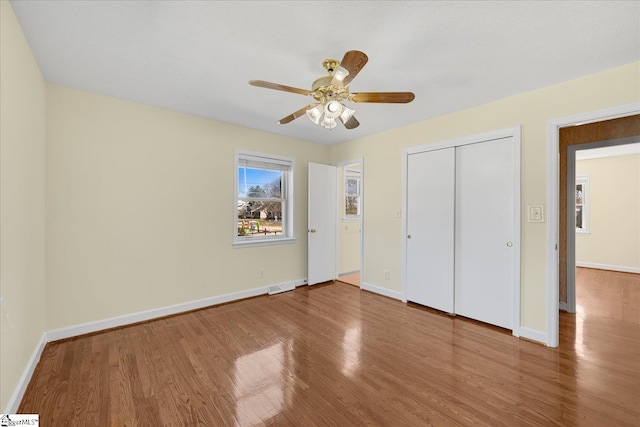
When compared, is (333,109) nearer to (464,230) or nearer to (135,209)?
(464,230)

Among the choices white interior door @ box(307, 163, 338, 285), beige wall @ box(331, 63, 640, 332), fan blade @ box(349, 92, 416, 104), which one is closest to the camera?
fan blade @ box(349, 92, 416, 104)

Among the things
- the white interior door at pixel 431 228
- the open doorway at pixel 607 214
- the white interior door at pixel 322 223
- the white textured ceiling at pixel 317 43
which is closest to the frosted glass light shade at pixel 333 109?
the white textured ceiling at pixel 317 43

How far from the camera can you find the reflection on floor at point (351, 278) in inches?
192

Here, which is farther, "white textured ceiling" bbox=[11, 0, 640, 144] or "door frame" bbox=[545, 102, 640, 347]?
"door frame" bbox=[545, 102, 640, 347]

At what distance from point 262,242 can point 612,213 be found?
7.21m

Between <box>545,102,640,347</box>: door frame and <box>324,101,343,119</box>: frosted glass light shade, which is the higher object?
<box>324,101,343,119</box>: frosted glass light shade

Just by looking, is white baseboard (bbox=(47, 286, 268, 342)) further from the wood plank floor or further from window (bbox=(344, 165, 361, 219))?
window (bbox=(344, 165, 361, 219))

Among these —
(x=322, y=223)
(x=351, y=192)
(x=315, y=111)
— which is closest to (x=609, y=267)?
(x=351, y=192)

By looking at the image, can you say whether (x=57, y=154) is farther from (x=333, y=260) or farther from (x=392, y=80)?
(x=333, y=260)

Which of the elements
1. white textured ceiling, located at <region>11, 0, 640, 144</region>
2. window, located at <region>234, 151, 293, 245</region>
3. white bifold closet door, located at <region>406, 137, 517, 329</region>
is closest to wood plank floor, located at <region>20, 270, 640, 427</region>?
white bifold closet door, located at <region>406, 137, 517, 329</region>

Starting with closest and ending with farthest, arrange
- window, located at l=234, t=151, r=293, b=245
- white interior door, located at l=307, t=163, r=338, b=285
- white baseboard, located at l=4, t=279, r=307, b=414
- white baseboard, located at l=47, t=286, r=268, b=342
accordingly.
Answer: white baseboard, located at l=4, t=279, r=307, b=414
white baseboard, located at l=47, t=286, r=268, b=342
window, located at l=234, t=151, r=293, b=245
white interior door, located at l=307, t=163, r=338, b=285

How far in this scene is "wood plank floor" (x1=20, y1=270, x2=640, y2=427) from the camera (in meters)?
1.74

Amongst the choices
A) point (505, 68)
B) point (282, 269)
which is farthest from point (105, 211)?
point (505, 68)

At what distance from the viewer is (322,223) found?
4801 millimetres
